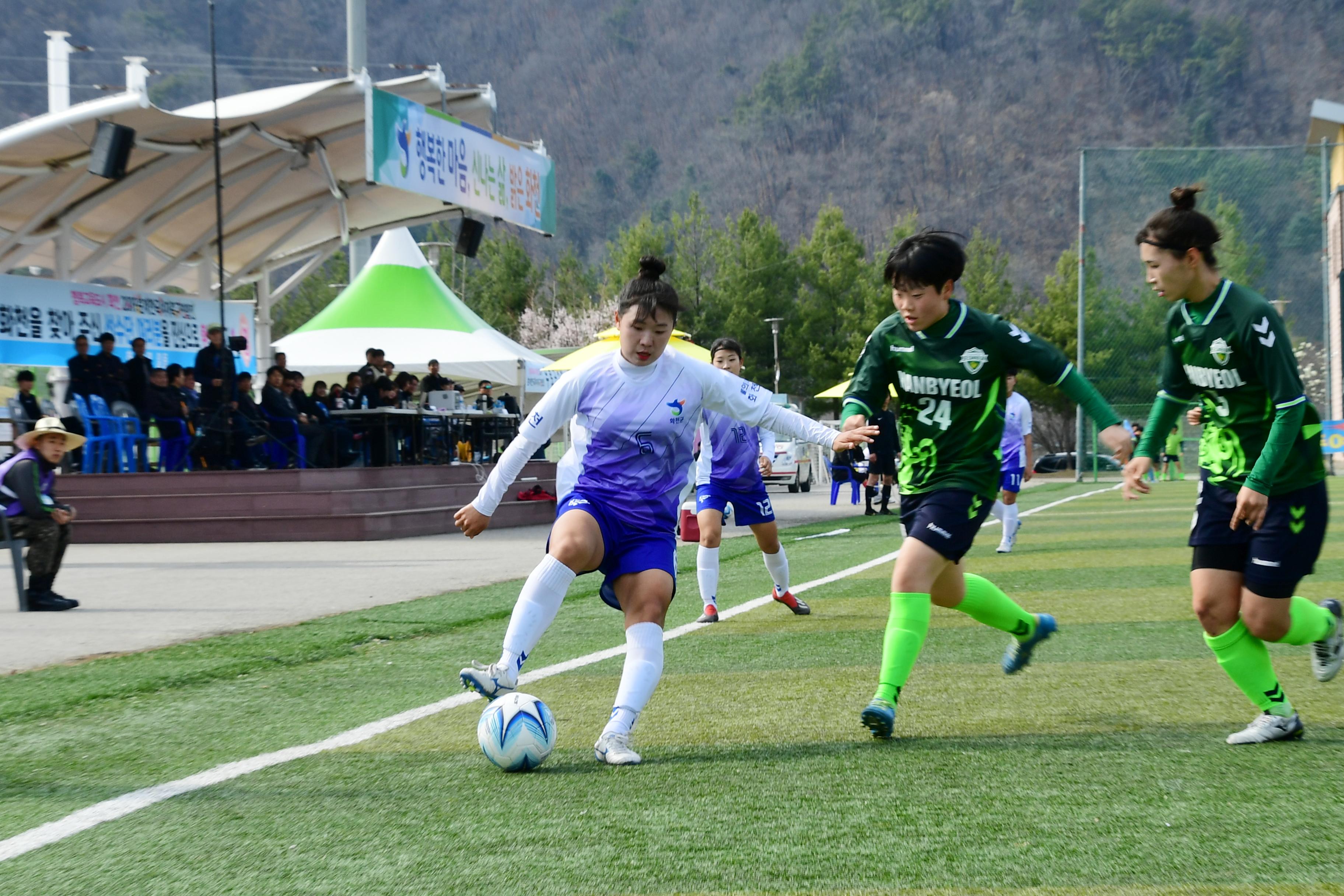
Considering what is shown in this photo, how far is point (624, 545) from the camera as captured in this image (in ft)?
16.3

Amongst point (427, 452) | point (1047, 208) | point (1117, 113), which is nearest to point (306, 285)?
point (1047, 208)

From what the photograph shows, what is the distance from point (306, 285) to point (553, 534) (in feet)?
315

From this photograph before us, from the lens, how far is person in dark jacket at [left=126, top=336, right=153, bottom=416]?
19.2 metres

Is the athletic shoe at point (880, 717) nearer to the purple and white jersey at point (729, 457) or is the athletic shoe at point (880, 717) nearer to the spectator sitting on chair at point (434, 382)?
the purple and white jersey at point (729, 457)

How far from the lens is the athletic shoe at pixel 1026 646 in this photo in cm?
581

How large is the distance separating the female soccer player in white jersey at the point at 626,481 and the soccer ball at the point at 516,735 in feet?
0.67

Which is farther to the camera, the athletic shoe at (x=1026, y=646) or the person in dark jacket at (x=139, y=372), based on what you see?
the person in dark jacket at (x=139, y=372)

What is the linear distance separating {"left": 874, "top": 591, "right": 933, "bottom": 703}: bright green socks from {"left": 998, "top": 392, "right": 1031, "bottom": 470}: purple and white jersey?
870 cm

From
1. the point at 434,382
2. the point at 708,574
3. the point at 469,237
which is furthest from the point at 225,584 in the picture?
the point at 469,237

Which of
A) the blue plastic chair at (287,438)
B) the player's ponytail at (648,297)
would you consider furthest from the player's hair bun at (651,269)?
the blue plastic chair at (287,438)

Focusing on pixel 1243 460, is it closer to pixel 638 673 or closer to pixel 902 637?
pixel 902 637

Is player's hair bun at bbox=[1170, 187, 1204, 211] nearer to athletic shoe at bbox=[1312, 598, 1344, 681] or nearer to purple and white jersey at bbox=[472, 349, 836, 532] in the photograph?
purple and white jersey at bbox=[472, 349, 836, 532]

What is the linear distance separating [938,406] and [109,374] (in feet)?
53.7

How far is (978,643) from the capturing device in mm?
7559
